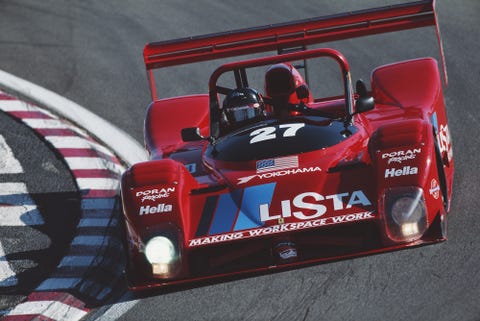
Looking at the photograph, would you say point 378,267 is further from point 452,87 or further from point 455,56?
point 455,56

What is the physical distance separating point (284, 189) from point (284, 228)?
1.45 feet

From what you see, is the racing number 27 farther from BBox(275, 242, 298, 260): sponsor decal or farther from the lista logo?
BBox(275, 242, 298, 260): sponsor decal

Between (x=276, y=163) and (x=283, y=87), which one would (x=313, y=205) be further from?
(x=283, y=87)

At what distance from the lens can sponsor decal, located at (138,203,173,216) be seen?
21.9 feet

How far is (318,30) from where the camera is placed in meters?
8.72

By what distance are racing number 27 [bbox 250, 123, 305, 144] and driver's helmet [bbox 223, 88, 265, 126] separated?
29 centimetres

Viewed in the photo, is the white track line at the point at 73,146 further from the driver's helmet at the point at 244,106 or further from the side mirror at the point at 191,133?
the driver's helmet at the point at 244,106

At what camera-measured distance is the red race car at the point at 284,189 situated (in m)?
6.42

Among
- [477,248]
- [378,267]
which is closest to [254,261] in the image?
[378,267]

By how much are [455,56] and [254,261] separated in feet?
21.2

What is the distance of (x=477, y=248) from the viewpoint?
23.9 feet

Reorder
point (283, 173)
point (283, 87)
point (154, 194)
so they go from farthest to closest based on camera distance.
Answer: point (283, 87)
point (283, 173)
point (154, 194)

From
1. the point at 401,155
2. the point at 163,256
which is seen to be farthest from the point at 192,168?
the point at 401,155

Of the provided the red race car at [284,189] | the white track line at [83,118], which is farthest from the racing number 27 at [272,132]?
the white track line at [83,118]
